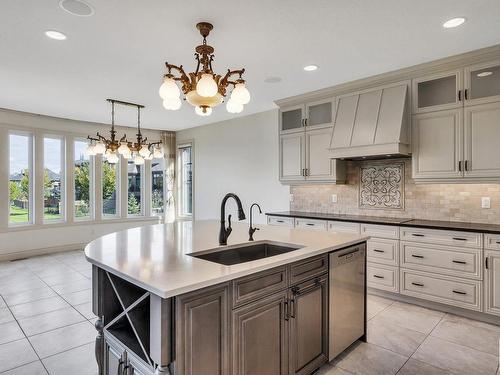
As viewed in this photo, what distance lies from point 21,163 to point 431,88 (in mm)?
6932

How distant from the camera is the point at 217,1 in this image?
2312 mm

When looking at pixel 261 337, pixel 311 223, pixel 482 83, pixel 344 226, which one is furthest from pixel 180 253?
pixel 482 83

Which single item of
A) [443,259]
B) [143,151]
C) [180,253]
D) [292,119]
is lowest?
[443,259]

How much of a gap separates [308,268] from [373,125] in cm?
246

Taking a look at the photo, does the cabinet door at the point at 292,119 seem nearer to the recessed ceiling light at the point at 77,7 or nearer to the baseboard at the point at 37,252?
the recessed ceiling light at the point at 77,7

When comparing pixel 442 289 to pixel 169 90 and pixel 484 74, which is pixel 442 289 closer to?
pixel 484 74

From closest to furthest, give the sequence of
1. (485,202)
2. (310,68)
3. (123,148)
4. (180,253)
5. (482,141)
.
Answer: (180,253) < (482,141) < (485,202) < (310,68) < (123,148)

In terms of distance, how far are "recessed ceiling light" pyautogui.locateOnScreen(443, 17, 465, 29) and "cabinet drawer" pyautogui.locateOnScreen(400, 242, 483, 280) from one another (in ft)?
6.93

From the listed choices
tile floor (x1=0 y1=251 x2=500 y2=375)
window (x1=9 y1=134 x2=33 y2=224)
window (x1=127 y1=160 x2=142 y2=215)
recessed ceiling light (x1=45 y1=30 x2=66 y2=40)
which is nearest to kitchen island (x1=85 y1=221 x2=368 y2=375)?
tile floor (x1=0 y1=251 x2=500 y2=375)

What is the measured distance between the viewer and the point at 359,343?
2699 mm

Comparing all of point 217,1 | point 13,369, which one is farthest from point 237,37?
point 13,369

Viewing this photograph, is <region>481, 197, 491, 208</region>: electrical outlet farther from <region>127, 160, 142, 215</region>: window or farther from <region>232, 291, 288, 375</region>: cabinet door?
<region>127, 160, 142, 215</region>: window

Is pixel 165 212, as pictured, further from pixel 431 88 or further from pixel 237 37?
pixel 431 88

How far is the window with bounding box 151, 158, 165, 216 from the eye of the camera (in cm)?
782
